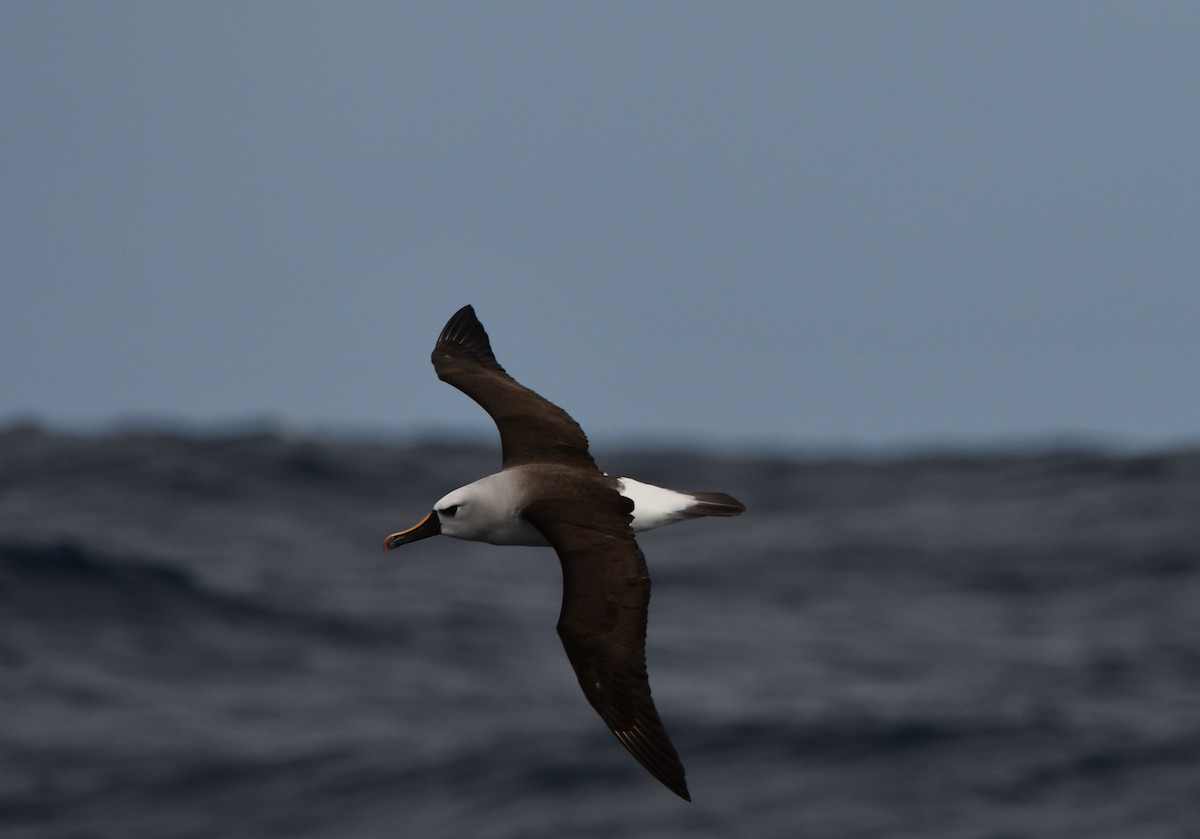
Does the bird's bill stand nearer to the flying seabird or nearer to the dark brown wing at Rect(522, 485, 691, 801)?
the flying seabird

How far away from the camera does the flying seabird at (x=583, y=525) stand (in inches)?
332

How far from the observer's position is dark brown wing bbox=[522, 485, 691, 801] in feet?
27.2

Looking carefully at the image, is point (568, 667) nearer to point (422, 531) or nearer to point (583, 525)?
point (422, 531)

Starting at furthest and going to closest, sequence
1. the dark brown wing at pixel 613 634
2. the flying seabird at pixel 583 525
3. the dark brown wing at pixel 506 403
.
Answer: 1. the dark brown wing at pixel 506 403
2. the flying seabird at pixel 583 525
3. the dark brown wing at pixel 613 634

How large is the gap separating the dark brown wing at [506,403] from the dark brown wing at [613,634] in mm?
1302

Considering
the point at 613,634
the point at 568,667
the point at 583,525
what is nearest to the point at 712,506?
the point at 583,525

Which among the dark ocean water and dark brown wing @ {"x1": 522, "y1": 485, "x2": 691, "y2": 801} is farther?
the dark ocean water

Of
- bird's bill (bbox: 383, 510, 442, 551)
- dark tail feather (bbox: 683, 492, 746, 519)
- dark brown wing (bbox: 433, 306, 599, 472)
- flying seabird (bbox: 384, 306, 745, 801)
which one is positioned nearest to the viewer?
flying seabird (bbox: 384, 306, 745, 801)

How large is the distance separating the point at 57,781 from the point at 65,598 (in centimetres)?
405

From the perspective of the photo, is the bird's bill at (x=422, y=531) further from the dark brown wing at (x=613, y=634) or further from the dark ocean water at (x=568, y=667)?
the dark ocean water at (x=568, y=667)

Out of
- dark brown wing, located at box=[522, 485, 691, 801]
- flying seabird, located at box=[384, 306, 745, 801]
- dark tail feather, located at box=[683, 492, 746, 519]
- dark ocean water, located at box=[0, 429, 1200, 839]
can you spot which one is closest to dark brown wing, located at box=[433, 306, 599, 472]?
flying seabird, located at box=[384, 306, 745, 801]

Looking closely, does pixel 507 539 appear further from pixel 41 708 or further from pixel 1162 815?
pixel 41 708

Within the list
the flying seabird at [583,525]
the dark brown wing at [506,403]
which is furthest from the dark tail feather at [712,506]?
the dark brown wing at [506,403]

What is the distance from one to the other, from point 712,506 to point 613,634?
161 centimetres
